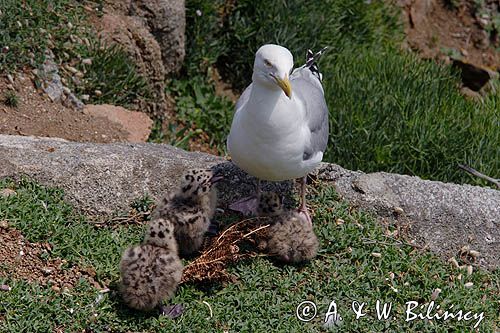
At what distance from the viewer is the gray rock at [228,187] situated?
18.6 feet

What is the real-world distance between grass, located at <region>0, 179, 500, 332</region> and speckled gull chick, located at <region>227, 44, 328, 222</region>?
1.73ft

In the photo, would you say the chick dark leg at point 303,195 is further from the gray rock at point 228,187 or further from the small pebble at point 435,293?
the small pebble at point 435,293

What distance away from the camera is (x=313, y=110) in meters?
5.69

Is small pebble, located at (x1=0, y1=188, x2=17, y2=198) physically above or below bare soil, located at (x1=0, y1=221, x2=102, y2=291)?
above

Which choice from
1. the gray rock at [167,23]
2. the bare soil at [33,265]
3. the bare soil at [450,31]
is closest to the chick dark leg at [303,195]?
the bare soil at [33,265]

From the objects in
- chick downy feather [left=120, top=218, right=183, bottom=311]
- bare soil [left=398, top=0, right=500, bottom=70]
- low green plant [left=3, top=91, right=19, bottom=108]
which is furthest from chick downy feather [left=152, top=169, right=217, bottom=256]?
bare soil [left=398, top=0, right=500, bottom=70]

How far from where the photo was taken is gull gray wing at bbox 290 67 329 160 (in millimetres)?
5520

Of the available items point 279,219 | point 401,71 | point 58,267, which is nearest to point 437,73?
point 401,71

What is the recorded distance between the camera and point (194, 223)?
17.0 ft

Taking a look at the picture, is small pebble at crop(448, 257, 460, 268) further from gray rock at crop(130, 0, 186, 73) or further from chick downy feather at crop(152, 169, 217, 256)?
gray rock at crop(130, 0, 186, 73)

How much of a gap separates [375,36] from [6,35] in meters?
4.34

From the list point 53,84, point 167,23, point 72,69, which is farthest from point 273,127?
point 167,23

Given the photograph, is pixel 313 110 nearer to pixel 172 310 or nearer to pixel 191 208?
pixel 191 208

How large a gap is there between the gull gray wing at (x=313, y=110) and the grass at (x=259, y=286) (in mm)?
525
